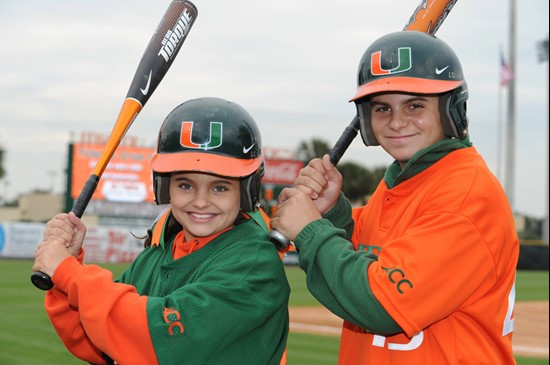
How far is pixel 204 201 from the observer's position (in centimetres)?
288

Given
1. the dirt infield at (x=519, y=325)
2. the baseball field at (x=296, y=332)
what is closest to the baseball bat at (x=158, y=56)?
the baseball field at (x=296, y=332)

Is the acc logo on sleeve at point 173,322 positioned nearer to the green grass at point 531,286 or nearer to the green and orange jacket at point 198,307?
the green and orange jacket at point 198,307

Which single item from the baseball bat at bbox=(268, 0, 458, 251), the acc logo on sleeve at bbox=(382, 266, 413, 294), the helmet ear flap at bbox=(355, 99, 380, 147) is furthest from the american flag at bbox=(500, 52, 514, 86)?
the acc logo on sleeve at bbox=(382, 266, 413, 294)

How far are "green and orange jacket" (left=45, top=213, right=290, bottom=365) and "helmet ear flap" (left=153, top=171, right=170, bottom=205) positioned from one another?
38 centimetres

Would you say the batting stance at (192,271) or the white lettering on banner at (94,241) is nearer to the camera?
the batting stance at (192,271)

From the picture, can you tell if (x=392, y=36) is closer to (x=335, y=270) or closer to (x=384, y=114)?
(x=384, y=114)

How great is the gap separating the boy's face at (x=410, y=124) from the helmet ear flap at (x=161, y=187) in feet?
3.12

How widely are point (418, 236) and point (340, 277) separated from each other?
1.01 feet

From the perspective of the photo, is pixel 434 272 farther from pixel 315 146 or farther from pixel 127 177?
pixel 315 146

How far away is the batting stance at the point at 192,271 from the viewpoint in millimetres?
2566

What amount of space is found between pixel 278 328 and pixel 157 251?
0.68 m

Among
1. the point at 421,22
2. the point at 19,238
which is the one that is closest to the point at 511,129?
the point at 19,238

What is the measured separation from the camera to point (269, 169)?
32.1 m

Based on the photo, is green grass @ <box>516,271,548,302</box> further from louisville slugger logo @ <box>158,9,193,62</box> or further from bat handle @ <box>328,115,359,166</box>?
louisville slugger logo @ <box>158,9,193,62</box>
